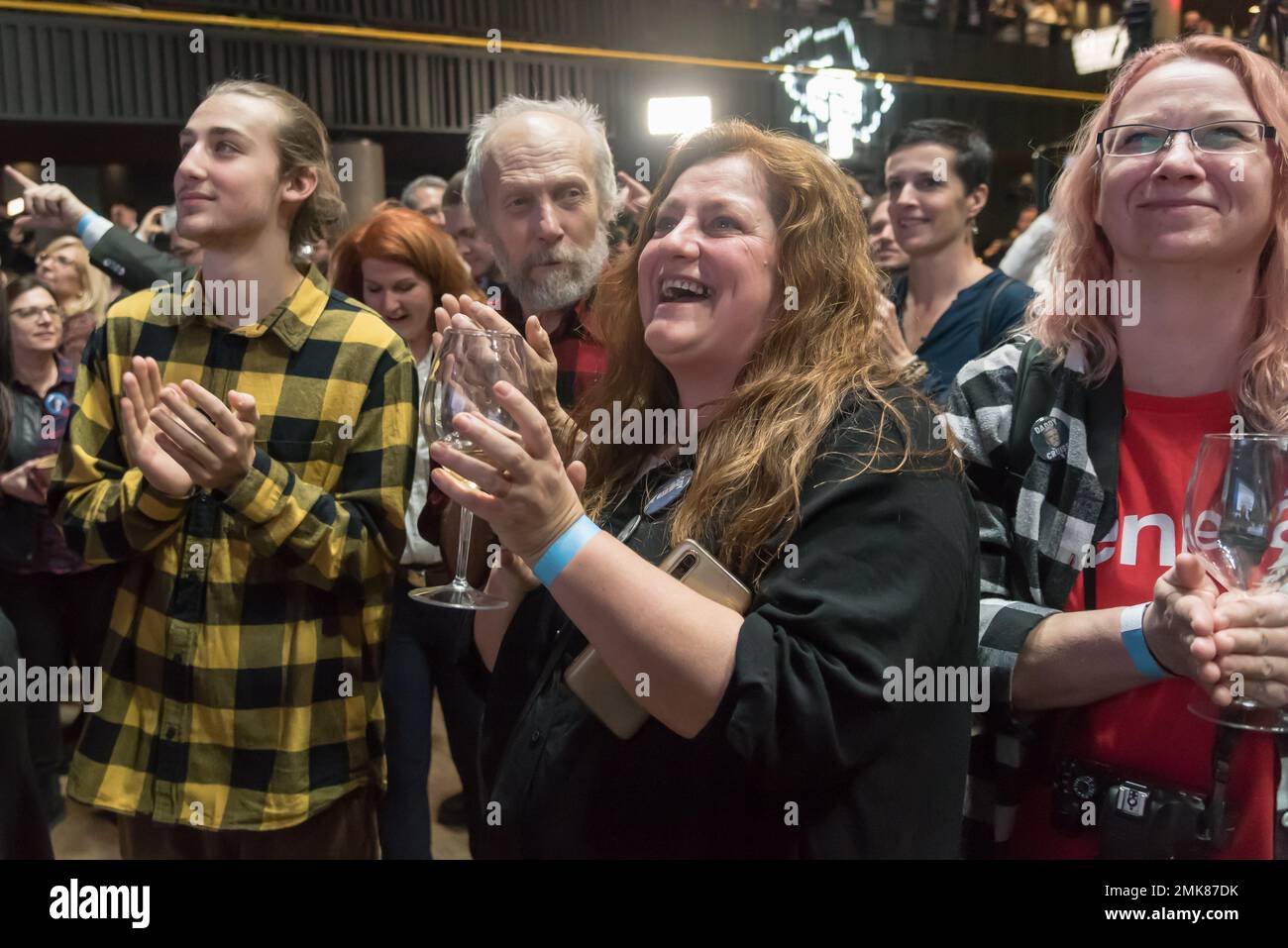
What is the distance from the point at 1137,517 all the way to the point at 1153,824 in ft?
1.16

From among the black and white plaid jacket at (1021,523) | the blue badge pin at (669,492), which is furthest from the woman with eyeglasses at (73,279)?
the black and white plaid jacket at (1021,523)

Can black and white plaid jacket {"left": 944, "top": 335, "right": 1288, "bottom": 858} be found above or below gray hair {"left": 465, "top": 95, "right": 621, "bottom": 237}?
below

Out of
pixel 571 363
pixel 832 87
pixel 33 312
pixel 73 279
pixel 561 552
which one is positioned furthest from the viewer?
pixel 832 87

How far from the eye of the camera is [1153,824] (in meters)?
1.23

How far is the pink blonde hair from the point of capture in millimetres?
1324

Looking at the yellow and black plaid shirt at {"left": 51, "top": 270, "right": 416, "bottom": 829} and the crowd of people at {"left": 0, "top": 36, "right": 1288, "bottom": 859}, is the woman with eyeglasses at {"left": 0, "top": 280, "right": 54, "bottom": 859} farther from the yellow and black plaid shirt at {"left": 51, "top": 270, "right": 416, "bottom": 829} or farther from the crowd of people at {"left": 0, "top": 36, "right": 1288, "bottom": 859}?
the yellow and black plaid shirt at {"left": 51, "top": 270, "right": 416, "bottom": 829}

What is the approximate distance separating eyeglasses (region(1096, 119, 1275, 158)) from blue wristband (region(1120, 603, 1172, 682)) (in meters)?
0.55

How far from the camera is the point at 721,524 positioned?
1.23m

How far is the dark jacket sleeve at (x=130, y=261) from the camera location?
8.14 ft

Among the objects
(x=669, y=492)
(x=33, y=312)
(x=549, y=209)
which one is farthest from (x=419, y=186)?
(x=669, y=492)

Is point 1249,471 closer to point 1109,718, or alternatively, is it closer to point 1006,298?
point 1109,718

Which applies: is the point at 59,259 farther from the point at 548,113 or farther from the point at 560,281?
the point at 560,281

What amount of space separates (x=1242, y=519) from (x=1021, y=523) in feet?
1.00

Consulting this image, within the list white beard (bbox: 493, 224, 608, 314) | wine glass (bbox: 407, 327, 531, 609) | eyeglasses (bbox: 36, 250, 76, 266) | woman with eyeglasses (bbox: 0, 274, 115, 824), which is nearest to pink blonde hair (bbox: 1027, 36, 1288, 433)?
wine glass (bbox: 407, 327, 531, 609)
